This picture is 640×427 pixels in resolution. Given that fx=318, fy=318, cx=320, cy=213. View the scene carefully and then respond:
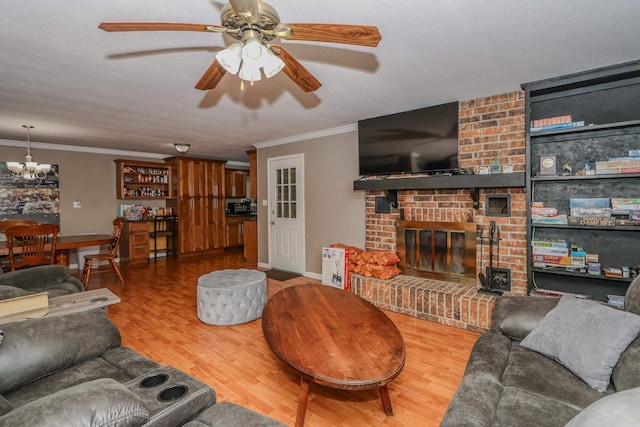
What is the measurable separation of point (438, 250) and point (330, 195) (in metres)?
1.77

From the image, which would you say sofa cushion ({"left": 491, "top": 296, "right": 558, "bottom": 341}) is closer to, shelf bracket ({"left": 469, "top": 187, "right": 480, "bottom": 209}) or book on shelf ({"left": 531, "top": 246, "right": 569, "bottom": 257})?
book on shelf ({"left": 531, "top": 246, "right": 569, "bottom": 257})

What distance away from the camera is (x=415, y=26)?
191 cm

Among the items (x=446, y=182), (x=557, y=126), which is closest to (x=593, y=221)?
(x=557, y=126)

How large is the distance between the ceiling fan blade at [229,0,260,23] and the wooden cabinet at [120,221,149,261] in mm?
6022

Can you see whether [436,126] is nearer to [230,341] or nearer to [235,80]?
[235,80]

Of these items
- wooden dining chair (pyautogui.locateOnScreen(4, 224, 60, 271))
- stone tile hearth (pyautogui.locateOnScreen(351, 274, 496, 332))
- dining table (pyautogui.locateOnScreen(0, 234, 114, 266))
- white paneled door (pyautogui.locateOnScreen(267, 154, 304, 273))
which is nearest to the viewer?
stone tile hearth (pyautogui.locateOnScreen(351, 274, 496, 332))

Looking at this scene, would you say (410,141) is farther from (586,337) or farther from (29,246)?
(29,246)

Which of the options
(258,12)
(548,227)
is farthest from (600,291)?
(258,12)

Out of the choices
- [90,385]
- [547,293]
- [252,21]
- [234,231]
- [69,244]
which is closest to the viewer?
[90,385]

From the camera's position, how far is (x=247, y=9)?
1.23m

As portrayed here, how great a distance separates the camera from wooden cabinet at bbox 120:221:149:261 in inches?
243

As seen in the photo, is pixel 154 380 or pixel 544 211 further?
pixel 544 211

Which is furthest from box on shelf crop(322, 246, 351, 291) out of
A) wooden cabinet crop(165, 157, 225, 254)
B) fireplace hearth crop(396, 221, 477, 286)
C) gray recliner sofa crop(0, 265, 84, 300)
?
wooden cabinet crop(165, 157, 225, 254)

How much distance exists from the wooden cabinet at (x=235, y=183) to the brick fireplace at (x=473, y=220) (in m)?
5.06
